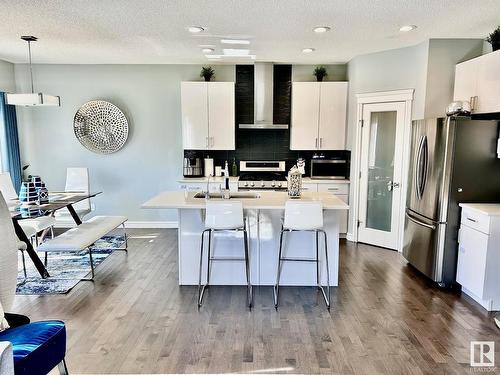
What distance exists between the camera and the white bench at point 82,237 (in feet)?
11.6

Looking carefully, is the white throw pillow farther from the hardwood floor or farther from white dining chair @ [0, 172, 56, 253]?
white dining chair @ [0, 172, 56, 253]

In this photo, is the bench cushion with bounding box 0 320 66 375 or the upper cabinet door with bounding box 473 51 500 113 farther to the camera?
the upper cabinet door with bounding box 473 51 500 113

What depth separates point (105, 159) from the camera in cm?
597

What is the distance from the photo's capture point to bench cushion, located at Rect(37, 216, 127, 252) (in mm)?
3539

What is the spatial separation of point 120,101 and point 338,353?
5.10m

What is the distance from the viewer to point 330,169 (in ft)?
18.2

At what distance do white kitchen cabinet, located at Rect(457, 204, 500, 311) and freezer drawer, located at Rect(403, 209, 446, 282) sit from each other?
0.27 meters

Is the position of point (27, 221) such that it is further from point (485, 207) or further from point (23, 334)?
point (485, 207)

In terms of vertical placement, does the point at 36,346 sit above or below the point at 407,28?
below

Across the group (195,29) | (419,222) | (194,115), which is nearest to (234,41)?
(195,29)

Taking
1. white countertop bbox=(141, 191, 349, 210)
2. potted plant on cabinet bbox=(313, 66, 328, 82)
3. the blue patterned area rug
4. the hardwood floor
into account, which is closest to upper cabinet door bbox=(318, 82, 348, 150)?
potted plant on cabinet bbox=(313, 66, 328, 82)

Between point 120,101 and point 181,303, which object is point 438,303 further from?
point 120,101

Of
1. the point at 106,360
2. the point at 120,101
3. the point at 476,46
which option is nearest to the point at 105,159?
the point at 120,101

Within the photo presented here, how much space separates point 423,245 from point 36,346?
12.0 feet
